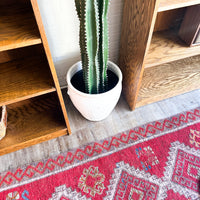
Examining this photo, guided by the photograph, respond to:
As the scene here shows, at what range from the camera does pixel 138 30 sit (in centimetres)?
97

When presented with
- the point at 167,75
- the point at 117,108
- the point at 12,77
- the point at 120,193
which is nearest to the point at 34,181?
the point at 120,193

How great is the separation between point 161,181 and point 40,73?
87 centimetres

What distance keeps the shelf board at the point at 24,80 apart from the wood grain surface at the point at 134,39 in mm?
496

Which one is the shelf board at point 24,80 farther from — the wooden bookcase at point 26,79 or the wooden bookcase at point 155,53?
the wooden bookcase at point 155,53

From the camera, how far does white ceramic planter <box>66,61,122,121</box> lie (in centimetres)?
100

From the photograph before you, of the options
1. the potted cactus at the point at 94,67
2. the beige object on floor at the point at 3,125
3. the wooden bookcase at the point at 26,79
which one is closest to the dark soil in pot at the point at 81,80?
the potted cactus at the point at 94,67

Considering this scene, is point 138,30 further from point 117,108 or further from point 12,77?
point 12,77

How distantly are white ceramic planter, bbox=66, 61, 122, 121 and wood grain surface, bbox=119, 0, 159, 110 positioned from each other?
0.38ft

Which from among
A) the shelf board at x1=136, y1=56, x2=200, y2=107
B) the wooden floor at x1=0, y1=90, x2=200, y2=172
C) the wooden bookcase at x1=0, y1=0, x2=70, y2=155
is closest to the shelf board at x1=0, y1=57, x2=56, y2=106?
the wooden bookcase at x1=0, y1=0, x2=70, y2=155

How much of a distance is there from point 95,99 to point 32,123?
0.45 meters

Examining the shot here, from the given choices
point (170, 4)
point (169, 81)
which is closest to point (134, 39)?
point (170, 4)

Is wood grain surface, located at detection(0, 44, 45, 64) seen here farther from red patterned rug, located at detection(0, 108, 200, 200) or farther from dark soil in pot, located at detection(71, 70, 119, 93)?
red patterned rug, located at detection(0, 108, 200, 200)

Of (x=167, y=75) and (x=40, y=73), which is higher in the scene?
(x=40, y=73)

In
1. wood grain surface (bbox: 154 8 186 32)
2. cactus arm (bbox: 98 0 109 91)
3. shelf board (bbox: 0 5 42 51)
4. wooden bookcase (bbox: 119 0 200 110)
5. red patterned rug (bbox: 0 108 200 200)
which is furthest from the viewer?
wood grain surface (bbox: 154 8 186 32)
